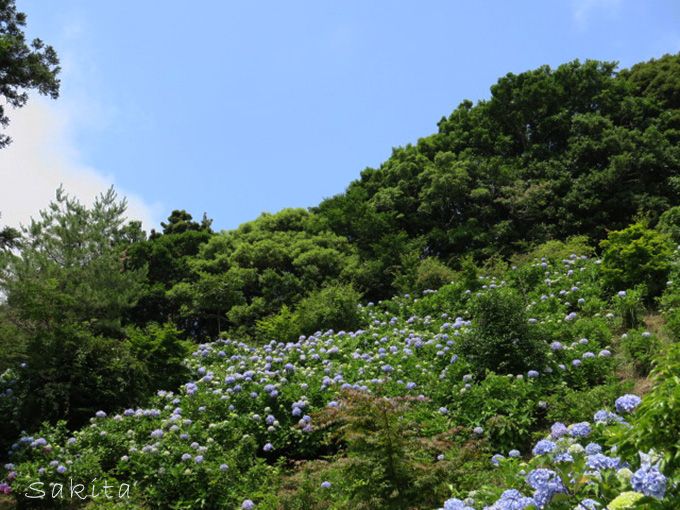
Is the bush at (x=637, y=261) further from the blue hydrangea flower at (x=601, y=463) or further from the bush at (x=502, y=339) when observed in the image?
the blue hydrangea flower at (x=601, y=463)

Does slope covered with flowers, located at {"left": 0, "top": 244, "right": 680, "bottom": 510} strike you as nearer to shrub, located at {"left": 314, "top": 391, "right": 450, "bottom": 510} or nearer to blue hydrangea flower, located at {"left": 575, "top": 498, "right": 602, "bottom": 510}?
shrub, located at {"left": 314, "top": 391, "right": 450, "bottom": 510}

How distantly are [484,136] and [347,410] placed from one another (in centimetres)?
1397

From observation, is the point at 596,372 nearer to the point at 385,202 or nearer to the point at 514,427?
the point at 514,427

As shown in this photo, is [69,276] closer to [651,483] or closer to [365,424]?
[365,424]

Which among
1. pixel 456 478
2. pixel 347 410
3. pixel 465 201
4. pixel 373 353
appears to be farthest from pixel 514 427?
pixel 465 201

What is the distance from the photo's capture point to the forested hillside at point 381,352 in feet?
14.4

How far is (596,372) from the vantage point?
20.3 feet

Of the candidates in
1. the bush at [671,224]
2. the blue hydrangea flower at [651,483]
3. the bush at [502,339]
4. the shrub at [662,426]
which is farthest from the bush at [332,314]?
the blue hydrangea flower at [651,483]

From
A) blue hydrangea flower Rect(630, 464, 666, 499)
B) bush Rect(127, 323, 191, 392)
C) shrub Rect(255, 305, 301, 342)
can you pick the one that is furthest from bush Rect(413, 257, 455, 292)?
blue hydrangea flower Rect(630, 464, 666, 499)

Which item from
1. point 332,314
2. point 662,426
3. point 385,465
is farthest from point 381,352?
point 662,426

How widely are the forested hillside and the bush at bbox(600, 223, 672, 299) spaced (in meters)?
0.03

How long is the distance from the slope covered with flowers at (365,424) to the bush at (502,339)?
0.10 ft

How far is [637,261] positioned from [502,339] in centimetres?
262

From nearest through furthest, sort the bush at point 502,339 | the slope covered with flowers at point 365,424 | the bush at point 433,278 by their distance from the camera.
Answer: the slope covered with flowers at point 365,424 < the bush at point 502,339 < the bush at point 433,278
